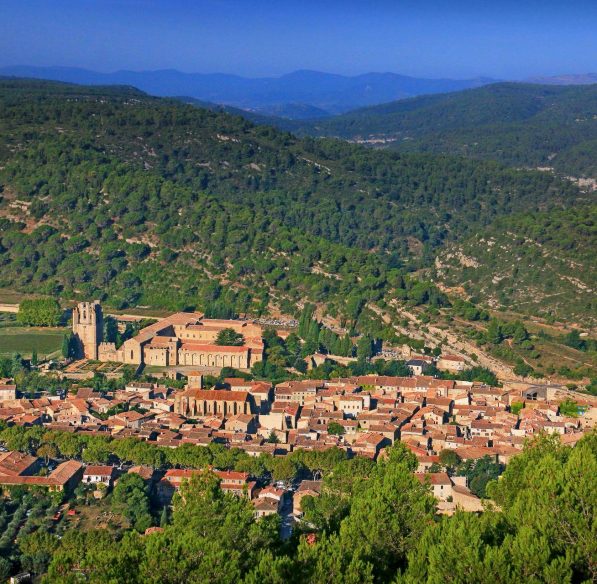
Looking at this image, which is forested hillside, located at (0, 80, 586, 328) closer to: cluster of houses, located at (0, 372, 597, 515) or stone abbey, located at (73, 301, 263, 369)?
stone abbey, located at (73, 301, 263, 369)

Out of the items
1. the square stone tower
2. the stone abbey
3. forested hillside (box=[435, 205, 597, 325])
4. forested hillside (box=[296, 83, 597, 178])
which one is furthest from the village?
forested hillside (box=[296, 83, 597, 178])

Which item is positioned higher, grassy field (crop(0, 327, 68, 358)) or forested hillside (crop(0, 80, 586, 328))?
forested hillside (crop(0, 80, 586, 328))

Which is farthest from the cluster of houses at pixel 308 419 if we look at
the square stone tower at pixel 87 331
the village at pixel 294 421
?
the square stone tower at pixel 87 331

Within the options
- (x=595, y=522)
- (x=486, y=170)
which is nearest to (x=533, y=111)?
(x=486, y=170)

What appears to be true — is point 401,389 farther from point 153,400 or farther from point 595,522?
point 595,522

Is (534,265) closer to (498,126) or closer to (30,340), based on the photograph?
(30,340)

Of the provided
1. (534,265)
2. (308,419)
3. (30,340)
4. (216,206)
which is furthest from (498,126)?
(308,419)
